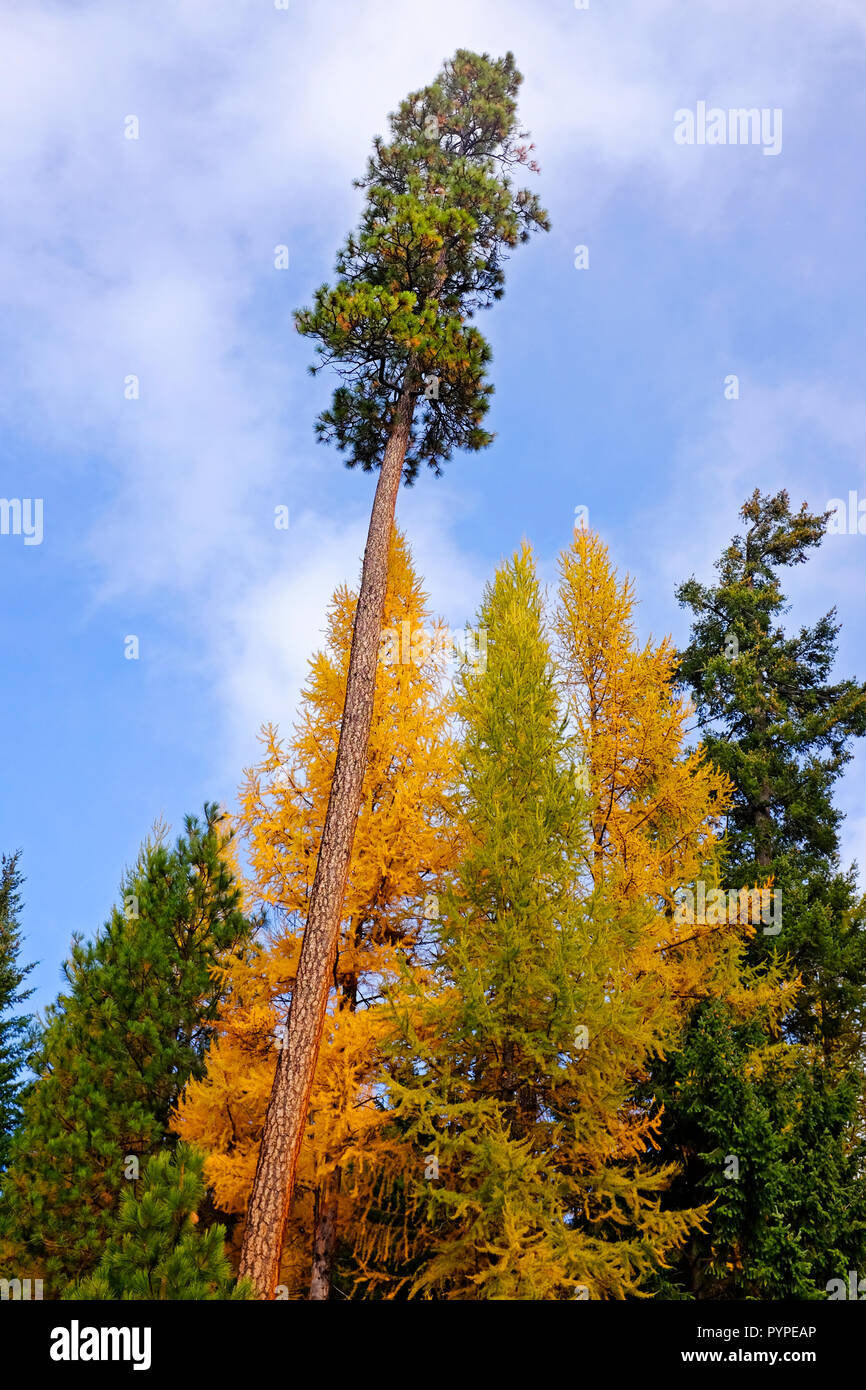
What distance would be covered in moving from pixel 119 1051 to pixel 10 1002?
19.8 metres

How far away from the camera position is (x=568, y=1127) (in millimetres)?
10141

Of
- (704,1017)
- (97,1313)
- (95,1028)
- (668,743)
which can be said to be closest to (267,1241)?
(97,1313)

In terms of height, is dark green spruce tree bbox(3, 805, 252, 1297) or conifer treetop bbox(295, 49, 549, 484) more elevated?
conifer treetop bbox(295, 49, 549, 484)

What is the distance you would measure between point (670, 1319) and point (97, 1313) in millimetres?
5304

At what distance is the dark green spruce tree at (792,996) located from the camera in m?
10.5

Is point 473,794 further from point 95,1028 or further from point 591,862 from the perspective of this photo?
point 95,1028

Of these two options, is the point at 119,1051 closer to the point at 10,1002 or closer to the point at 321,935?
the point at 321,935

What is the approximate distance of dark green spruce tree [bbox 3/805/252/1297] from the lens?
417 inches

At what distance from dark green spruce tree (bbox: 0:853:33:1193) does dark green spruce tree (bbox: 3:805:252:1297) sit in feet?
44.4

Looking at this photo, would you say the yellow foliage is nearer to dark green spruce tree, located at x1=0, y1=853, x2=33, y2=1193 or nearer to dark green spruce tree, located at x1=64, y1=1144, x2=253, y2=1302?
dark green spruce tree, located at x1=64, y1=1144, x2=253, y2=1302

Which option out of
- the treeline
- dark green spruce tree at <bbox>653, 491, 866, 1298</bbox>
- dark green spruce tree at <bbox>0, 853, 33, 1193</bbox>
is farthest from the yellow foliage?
dark green spruce tree at <bbox>0, 853, 33, 1193</bbox>

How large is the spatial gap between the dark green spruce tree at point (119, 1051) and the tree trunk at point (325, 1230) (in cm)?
206

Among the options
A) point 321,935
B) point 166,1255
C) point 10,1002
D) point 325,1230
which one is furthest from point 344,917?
point 10,1002

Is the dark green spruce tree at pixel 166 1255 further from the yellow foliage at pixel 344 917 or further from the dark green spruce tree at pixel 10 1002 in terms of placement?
the dark green spruce tree at pixel 10 1002
